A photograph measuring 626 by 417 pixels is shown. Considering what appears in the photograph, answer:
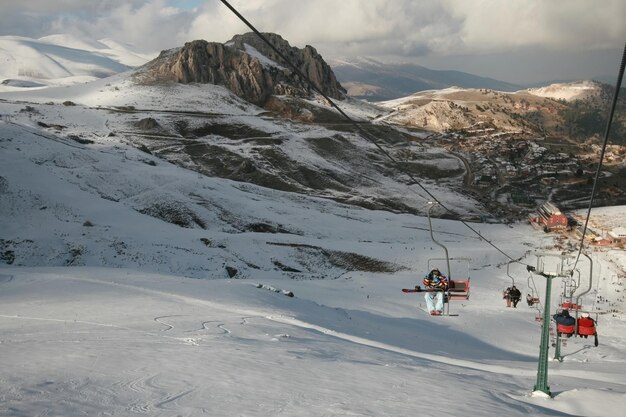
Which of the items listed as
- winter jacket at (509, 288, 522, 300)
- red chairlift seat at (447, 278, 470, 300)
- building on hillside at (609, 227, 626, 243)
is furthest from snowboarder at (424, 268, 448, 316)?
building on hillside at (609, 227, 626, 243)

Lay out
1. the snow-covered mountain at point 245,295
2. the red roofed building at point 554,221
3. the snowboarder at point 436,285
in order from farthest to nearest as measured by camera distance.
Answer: the red roofed building at point 554,221 → the snowboarder at point 436,285 → the snow-covered mountain at point 245,295

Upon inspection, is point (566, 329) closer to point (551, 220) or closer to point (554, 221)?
point (554, 221)

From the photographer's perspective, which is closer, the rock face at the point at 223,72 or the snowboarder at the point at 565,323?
the snowboarder at the point at 565,323

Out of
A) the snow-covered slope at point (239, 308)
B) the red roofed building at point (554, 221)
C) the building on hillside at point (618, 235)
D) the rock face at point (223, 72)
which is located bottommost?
the snow-covered slope at point (239, 308)

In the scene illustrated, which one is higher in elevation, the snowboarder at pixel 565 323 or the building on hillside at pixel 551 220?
the building on hillside at pixel 551 220

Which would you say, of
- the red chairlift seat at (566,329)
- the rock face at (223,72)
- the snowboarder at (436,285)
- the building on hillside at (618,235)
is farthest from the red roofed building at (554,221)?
the rock face at (223,72)

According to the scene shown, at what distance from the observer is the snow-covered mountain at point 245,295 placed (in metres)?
11.3

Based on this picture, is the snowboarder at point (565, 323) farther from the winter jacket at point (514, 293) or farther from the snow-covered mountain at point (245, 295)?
the winter jacket at point (514, 293)

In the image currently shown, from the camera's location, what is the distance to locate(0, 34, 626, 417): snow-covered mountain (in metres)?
11.3

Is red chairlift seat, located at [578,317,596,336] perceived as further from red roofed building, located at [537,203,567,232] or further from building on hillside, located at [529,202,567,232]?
red roofed building, located at [537,203,567,232]

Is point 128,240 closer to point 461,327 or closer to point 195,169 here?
point 461,327

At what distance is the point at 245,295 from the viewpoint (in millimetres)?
29516

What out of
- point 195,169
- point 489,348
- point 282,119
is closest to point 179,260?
point 489,348

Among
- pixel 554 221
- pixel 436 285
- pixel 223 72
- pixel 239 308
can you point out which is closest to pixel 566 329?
pixel 436 285
